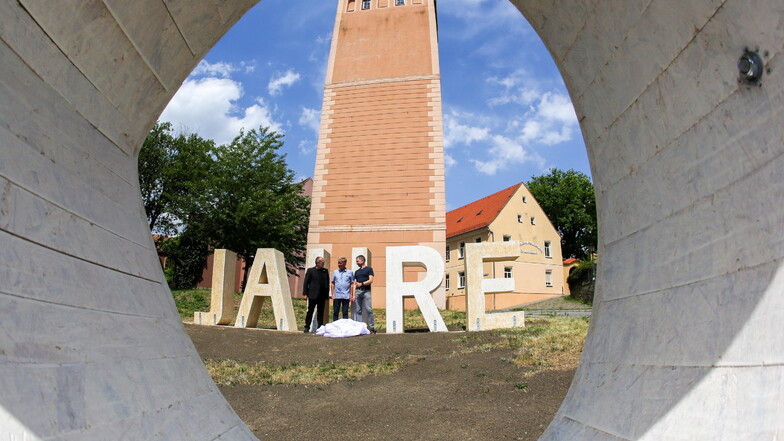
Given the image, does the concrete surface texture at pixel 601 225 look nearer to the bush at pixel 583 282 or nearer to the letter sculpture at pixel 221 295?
the letter sculpture at pixel 221 295

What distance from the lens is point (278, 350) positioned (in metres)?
8.48

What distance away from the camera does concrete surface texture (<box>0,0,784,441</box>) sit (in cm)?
170

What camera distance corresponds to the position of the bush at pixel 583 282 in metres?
24.9

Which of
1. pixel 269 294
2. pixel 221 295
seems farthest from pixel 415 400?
pixel 221 295

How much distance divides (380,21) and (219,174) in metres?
12.4

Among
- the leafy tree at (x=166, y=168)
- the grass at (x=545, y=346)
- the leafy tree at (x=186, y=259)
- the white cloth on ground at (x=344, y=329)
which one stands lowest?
the grass at (x=545, y=346)

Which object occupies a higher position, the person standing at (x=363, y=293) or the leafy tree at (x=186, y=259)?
the leafy tree at (x=186, y=259)

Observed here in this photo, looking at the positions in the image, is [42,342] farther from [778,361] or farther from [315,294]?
[315,294]

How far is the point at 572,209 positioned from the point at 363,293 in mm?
39867

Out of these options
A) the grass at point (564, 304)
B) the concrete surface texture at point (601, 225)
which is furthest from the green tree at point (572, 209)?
the concrete surface texture at point (601, 225)

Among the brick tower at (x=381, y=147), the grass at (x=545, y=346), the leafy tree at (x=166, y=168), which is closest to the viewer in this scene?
the grass at (x=545, y=346)

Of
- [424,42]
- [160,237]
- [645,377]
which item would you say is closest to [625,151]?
[645,377]

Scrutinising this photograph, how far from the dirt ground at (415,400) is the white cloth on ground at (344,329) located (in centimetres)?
130

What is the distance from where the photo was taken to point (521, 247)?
37781 mm
